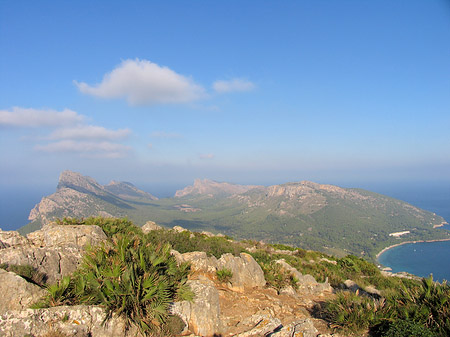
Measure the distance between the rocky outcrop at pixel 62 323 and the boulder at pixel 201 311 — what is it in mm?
1314

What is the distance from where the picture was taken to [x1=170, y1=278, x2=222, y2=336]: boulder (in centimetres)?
584

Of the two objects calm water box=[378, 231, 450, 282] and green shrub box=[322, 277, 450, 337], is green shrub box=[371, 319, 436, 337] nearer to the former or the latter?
green shrub box=[322, 277, 450, 337]

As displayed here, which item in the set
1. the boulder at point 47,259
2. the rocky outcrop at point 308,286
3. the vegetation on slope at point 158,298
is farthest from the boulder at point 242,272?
the boulder at point 47,259

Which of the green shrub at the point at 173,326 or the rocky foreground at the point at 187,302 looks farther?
the green shrub at the point at 173,326

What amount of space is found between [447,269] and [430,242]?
70.2 m

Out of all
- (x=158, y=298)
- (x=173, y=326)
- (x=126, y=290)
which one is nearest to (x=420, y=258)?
(x=173, y=326)

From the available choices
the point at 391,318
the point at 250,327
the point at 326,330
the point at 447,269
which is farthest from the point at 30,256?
the point at 447,269

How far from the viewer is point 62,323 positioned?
449 cm

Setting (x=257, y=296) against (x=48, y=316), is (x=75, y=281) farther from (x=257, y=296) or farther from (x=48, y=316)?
(x=257, y=296)

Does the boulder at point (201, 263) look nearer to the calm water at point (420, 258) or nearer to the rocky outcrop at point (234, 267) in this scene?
the rocky outcrop at point (234, 267)

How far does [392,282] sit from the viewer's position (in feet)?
51.8

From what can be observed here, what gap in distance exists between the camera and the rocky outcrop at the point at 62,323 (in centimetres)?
420

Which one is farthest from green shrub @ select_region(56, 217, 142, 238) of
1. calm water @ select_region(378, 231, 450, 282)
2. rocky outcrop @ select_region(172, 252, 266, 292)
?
calm water @ select_region(378, 231, 450, 282)

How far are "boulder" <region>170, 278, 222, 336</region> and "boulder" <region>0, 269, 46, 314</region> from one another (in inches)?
126
